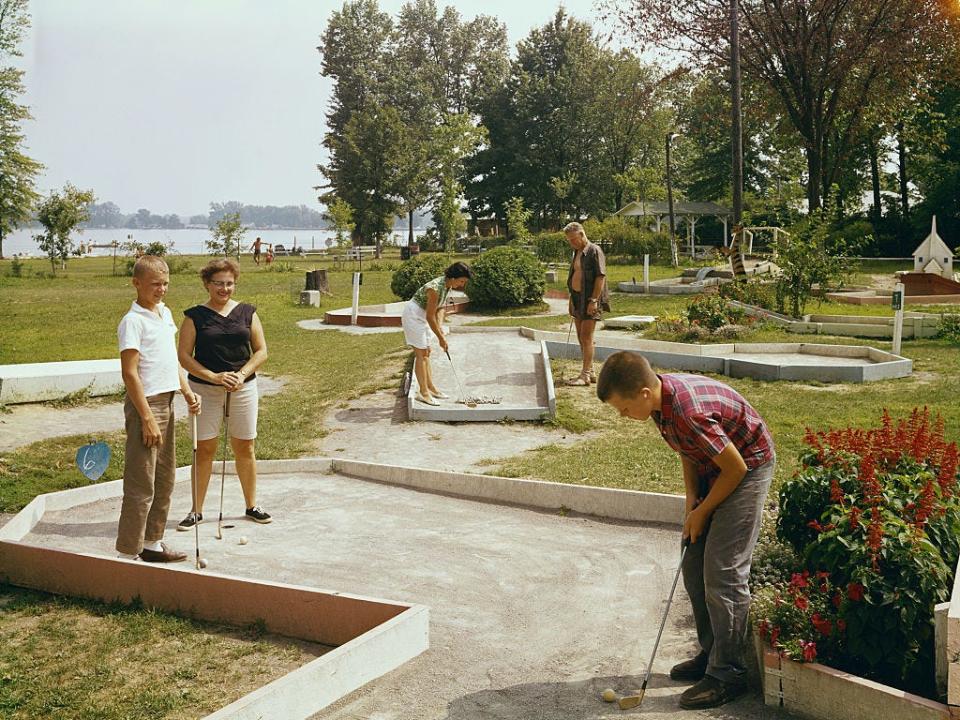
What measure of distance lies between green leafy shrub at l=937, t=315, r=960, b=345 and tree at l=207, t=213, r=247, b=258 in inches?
1312

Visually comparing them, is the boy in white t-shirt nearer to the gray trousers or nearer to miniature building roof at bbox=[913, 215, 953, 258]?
the gray trousers

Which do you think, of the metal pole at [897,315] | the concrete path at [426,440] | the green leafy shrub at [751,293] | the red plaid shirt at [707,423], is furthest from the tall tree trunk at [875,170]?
the red plaid shirt at [707,423]

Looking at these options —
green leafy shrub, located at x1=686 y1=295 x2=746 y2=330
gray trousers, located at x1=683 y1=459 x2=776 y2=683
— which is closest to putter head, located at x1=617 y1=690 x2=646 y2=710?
gray trousers, located at x1=683 y1=459 x2=776 y2=683

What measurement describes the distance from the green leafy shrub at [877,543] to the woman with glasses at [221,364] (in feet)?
11.1

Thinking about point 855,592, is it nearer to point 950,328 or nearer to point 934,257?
point 950,328

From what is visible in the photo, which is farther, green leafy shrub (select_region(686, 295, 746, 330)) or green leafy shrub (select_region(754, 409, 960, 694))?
green leafy shrub (select_region(686, 295, 746, 330))

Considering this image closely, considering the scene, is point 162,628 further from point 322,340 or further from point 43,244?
point 43,244

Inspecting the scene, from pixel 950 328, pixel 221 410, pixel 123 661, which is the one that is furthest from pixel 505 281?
pixel 123 661

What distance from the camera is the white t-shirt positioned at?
17.6ft

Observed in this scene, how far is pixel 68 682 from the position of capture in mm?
4219

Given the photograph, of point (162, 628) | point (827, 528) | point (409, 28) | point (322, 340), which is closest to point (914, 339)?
point (322, 340)

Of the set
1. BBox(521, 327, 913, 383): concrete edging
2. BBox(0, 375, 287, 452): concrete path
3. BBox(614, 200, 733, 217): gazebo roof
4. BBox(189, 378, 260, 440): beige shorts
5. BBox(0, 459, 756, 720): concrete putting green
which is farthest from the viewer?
BBox(614, 200, 733, 217): gazebo roof

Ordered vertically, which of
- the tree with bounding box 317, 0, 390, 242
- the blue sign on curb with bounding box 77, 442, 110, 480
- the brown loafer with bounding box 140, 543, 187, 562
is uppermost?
the tree with bounding box 317, 0, 390, 242

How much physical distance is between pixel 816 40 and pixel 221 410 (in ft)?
92.5
